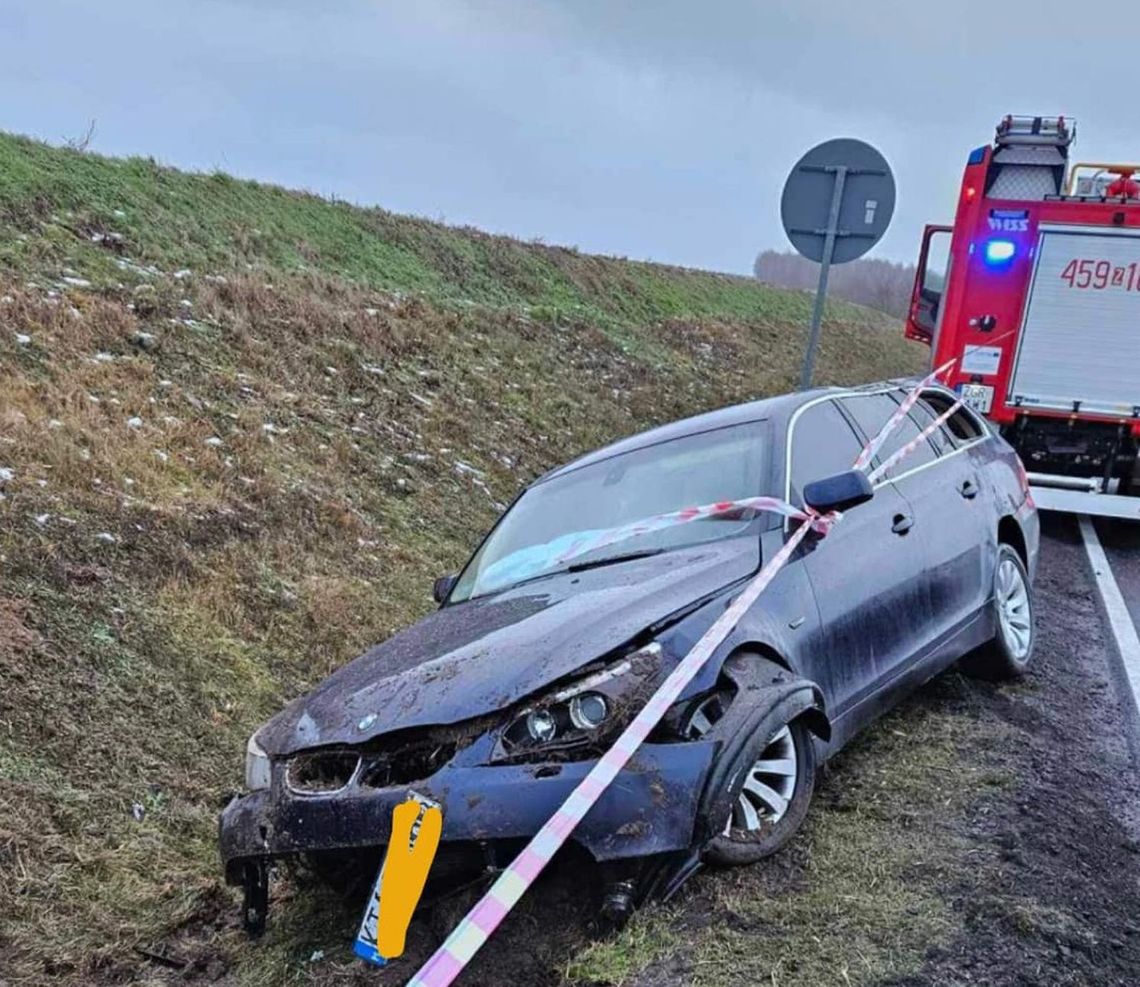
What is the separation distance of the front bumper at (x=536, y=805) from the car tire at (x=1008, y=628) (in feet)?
8.33

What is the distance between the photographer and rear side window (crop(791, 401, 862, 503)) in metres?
4.04

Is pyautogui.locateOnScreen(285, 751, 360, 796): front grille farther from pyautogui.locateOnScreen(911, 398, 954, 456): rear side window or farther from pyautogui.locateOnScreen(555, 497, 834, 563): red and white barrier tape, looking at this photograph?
pyautogui.locateOnScreen(911, 398, 954, 456): rear side window

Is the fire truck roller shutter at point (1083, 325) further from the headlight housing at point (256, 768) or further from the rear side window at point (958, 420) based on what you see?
the headlight housing at point (256, 768)

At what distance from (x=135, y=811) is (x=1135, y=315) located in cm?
872

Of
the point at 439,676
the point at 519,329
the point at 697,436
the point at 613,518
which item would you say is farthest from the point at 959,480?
the point at 519,329

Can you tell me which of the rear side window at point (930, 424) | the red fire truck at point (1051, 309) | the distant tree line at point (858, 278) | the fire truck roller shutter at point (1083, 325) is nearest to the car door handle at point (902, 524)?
the rear side window at point (930, 424)

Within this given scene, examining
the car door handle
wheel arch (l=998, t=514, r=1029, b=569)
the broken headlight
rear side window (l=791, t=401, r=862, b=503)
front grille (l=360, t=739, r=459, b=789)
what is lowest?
front grille (l=360, t=739, r=459, b=789)

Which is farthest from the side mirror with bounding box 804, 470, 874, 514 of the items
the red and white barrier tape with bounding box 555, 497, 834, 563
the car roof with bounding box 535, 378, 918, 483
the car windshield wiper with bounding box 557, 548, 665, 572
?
the car roof with bounding box 535, 378, 918, 483

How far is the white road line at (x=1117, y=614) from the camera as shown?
5.10m

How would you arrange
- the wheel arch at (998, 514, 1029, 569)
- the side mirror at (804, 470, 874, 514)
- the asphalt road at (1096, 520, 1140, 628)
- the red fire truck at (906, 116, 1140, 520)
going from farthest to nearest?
the red fire truck at (906, 116, 1140, 520), the asphalt road at (1096, 520, 1140, 628), the wheel arch at (998, 514, 1029, 569), the side mirror at (804, 470, 874, 514)

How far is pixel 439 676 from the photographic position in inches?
120

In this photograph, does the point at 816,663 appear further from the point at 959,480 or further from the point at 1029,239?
the point at 1029,239

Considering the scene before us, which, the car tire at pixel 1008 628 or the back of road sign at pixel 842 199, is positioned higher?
the back of road sign at pixel 842 199

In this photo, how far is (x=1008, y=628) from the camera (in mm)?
4867
